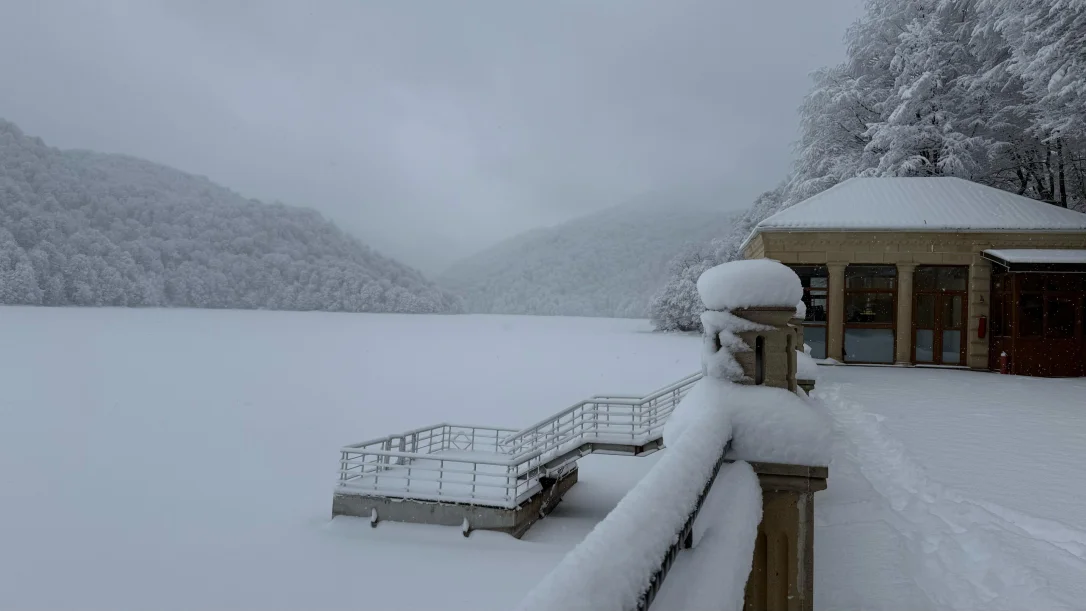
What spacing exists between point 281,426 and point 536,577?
22286mm

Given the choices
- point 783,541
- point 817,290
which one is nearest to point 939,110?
point 817,290

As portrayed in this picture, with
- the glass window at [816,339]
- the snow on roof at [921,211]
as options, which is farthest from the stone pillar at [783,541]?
the glass window at [816,339]

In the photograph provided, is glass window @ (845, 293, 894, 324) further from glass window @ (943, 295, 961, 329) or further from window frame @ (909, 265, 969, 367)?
glass window @ (943, 295, 961, 329)

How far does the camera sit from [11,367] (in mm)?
45000

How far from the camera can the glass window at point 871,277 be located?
18.6 m

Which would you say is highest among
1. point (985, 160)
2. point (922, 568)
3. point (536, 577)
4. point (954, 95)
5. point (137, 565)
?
point (954, 95)

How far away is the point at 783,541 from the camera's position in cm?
307

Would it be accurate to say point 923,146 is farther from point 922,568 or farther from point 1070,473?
point 922,568

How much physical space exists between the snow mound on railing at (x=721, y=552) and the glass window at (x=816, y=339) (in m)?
Result: 17.6

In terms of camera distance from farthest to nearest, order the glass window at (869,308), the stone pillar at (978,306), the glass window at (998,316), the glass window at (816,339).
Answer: the glass window at (816,339) < the glass window at (869,308) < the stone pillar at (978,306) < the glass window at (998,316)

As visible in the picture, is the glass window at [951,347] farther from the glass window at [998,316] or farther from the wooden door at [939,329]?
the glass window at [998,316]

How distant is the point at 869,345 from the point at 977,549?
50.7 feet

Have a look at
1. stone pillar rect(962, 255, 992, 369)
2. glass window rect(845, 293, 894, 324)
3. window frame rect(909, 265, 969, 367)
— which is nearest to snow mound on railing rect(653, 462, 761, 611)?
A: glass window rect(845, 293, 894, 324)

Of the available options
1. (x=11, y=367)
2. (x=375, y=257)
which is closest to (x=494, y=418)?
(x=11, y=367)
